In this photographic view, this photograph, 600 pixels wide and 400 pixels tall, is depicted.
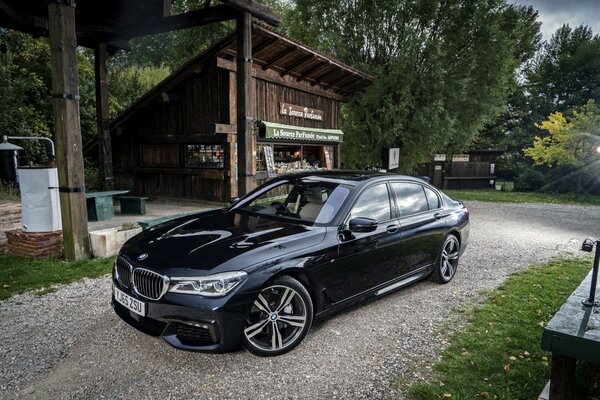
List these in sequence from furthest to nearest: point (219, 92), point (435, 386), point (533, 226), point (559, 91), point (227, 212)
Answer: point (559, 91)
point (219, 92)
point (533, 226)
point (227, 212)
point (435, 386)

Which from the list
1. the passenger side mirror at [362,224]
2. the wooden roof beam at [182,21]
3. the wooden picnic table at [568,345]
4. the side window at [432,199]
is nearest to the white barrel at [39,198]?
the wooden roof beam at [182,21]

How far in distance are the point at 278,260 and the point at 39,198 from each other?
15.3 feet

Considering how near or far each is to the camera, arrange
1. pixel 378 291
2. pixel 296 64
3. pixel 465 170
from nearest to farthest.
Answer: pixel 378 291 → pixel 296 64 → pixel 465 170

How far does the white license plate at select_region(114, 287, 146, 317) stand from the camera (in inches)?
121

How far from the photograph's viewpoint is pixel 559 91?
87.0 ft

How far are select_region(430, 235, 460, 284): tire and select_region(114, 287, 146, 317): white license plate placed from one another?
3751 millimetres

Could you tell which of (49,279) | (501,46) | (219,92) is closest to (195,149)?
(219,92)

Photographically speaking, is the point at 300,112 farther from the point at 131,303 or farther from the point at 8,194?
the point at 131,303

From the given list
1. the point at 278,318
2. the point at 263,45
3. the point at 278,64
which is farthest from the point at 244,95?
the point at 278,318

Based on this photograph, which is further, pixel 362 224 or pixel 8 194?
pixel 8 194

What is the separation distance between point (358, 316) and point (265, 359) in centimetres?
133

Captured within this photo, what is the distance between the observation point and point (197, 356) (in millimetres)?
3314

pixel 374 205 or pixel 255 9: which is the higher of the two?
pixel 255 9

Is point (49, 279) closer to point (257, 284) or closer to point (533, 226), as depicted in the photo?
point (257, 284)
